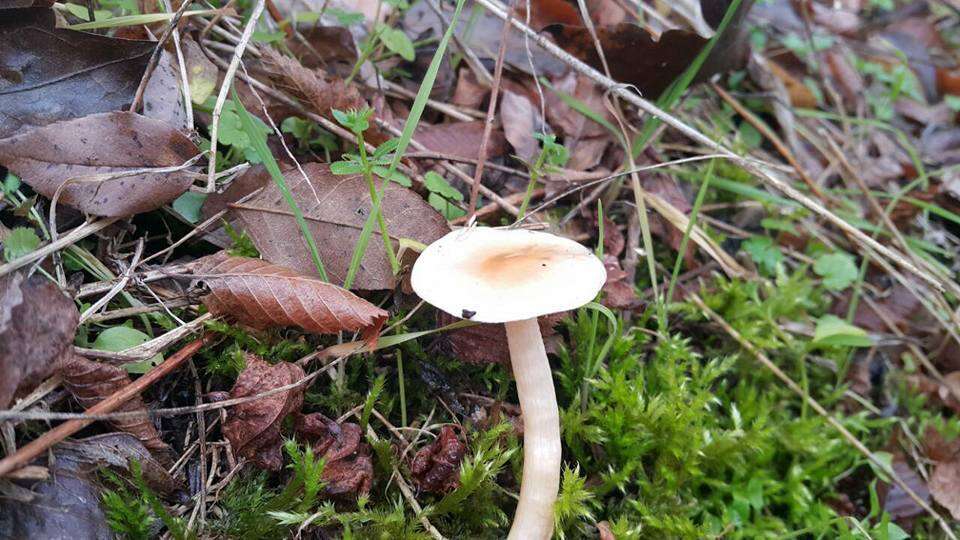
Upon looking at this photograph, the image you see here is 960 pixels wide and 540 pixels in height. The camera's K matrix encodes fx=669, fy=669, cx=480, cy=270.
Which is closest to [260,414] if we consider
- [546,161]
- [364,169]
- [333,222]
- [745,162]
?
[333,222]

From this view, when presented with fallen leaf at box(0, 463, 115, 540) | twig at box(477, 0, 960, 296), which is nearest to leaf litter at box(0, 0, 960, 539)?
fallen leaf at box(0, 463, 115, 540)

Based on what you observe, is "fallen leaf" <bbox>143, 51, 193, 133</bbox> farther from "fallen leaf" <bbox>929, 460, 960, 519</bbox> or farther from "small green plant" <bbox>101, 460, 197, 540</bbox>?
"fallen leaf" <bbox>929, 460, 960, 519</bbox>

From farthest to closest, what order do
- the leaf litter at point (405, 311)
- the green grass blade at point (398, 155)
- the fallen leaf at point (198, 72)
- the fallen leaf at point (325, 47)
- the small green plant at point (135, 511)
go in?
the fallen leaf at point (325, 47) < the fallen leaf at point (198, 72) < the green grass blade at point (398, 155) < the leaf litter at point (405, 311) < the small green plant at point (135, 511)

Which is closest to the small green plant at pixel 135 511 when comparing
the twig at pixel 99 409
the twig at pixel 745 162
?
the twig at pixel 99 409

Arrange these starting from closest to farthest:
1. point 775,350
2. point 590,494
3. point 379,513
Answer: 1. point 379,513
2. point 590,494
3. point 775,350

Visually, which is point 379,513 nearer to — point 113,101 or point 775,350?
point 113,101

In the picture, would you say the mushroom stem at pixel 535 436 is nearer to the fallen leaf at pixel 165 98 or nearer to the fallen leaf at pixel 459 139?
the fallen leaf at pixel 459 139

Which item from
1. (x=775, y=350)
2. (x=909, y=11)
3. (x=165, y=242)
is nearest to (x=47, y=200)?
(x=165, y=242)
